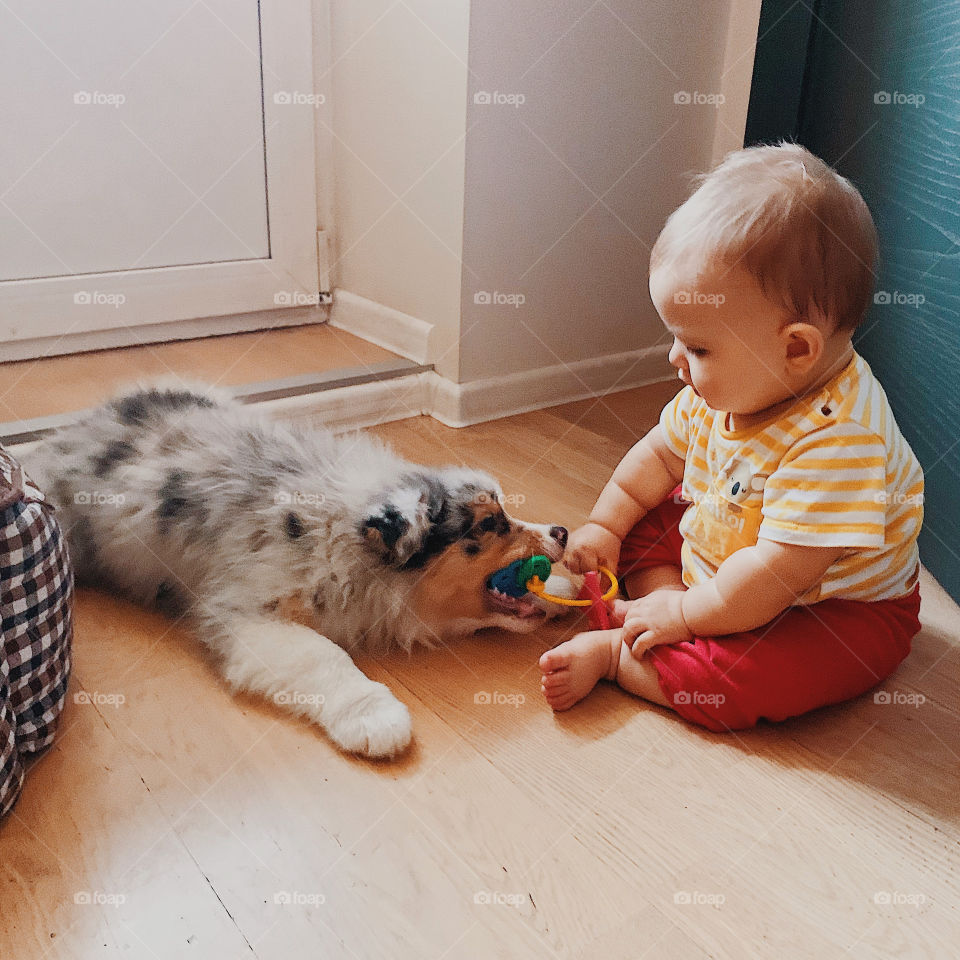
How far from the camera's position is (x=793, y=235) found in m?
1.02

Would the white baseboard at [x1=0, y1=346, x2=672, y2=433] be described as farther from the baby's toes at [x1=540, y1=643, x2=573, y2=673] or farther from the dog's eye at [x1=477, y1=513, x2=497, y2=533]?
the baby's toes at [x1=540, y1=643, x2=573, y2=673]

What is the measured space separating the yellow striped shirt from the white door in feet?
4.63

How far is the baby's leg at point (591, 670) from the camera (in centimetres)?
118

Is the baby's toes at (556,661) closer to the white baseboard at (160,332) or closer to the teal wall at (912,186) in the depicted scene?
the teal wall at (912,186)

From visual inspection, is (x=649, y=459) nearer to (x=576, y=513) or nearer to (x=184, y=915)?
(x=576, y=513)

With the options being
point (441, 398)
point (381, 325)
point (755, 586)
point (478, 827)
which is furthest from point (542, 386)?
point (478, 827)

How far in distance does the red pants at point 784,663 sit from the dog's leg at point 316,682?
0.35m

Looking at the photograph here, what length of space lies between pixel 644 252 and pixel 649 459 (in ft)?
3.54

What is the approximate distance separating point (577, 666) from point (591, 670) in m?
0.03

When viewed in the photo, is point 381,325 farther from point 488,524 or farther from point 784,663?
point 784,663

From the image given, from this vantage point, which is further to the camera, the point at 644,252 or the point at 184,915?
the point at 644,252

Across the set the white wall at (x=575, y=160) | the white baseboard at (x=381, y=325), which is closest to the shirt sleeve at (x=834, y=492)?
the white wall at (x=575, y=160)

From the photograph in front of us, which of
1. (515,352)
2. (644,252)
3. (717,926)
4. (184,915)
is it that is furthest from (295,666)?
(644,252)

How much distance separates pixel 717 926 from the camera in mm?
883
